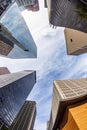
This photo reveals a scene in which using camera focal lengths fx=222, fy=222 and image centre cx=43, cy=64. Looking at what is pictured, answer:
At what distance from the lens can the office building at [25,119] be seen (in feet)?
418

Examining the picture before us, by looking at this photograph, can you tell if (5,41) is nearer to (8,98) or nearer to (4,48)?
(4,48)

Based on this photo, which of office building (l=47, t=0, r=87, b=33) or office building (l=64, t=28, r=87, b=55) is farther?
office building (l=64, t=28, r=87, b=55)

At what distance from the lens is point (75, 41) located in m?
114

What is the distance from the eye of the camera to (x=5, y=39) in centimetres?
12569

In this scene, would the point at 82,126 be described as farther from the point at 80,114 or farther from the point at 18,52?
the point at 18,52

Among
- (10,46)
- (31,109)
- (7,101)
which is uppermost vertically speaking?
(10,46)

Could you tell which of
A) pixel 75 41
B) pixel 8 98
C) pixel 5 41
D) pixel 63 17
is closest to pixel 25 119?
pixel 5 41

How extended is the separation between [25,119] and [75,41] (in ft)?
206

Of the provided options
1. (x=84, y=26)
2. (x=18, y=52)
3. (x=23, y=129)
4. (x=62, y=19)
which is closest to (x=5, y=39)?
(x=18, y=52)

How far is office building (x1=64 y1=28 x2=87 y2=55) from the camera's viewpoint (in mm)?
108000

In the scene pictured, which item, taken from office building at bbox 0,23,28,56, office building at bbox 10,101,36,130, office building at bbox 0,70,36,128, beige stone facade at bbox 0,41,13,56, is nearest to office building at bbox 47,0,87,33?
office building at bbox 0,70,36,128

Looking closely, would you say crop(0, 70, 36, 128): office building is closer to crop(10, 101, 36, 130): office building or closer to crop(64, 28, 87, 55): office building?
crop(10, 101, 36, 130): office building

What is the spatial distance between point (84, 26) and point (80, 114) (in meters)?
30.7

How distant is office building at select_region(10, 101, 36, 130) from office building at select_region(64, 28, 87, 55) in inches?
1990
